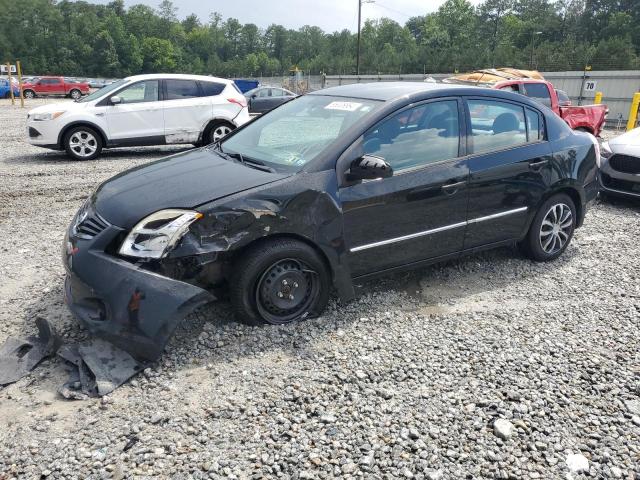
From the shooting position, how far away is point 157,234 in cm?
323

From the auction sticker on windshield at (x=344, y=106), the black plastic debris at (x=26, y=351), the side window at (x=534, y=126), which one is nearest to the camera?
the black plastic debris at (x=26, y=351)

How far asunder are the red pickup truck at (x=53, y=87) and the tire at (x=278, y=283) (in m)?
39.3

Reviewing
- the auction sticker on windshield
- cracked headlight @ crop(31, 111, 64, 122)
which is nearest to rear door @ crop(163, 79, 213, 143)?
cracked headlight @ crop(31, 111, 64, 122)

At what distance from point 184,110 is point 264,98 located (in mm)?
13658

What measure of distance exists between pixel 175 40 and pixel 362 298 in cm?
12603

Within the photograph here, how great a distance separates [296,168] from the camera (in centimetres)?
370

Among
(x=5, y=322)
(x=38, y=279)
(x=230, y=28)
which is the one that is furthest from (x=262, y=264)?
(x=230, y=28)

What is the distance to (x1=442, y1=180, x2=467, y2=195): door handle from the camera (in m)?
4.14

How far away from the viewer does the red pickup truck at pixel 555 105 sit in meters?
12.2

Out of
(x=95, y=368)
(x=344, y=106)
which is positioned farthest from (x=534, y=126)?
(x=95, y=368)

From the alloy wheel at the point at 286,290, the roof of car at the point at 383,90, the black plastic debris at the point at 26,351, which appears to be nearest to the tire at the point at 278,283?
the alloy wheel at the point at 286,290

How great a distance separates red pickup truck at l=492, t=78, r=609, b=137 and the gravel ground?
342 inches

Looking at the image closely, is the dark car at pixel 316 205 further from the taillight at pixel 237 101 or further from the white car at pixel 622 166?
the taillight at pixel 237 101

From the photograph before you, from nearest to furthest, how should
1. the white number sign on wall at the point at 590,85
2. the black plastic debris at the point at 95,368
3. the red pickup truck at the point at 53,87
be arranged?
1. the black plastic debris at the point at 95,368
2. the white number sign on wall at the point at 590,85
3. the red pickup truck at the point at 53,87
